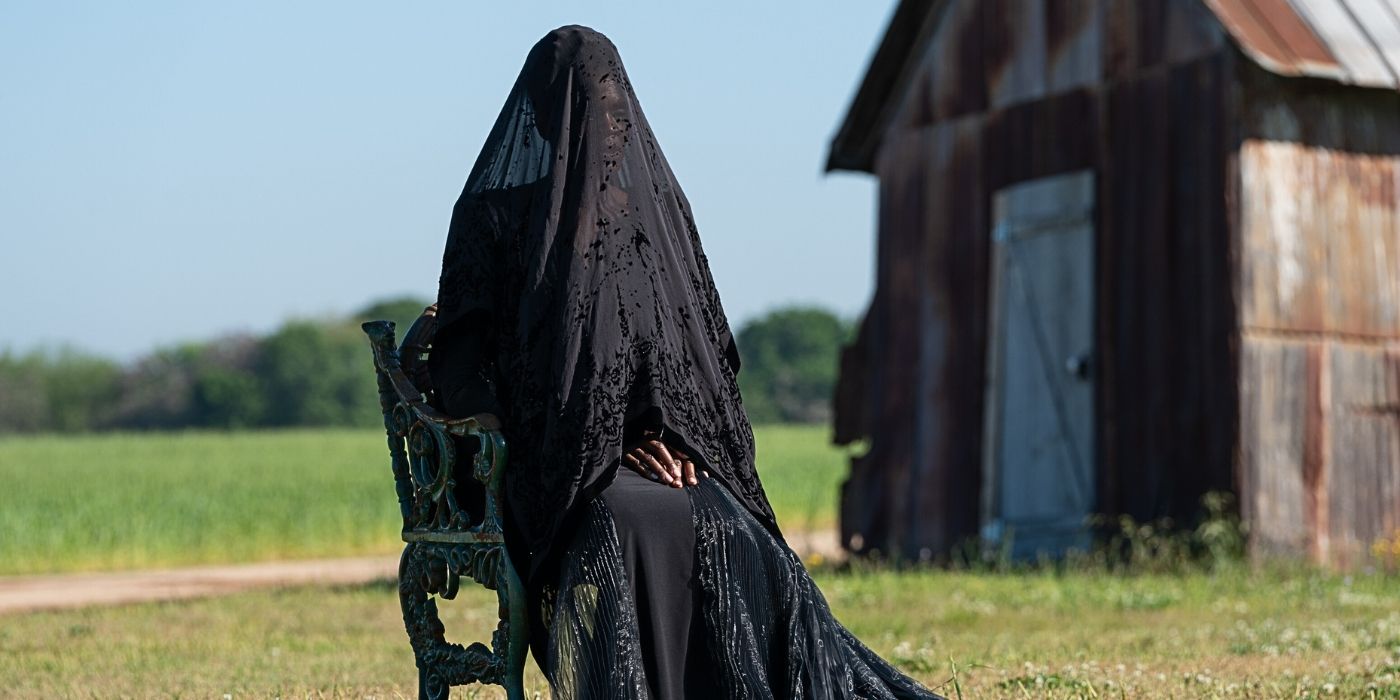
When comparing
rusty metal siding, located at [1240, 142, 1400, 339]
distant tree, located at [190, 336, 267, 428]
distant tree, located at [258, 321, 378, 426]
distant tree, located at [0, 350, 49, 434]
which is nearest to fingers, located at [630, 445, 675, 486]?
rusty metal siding, located at [1240, 142, 1400, 339]

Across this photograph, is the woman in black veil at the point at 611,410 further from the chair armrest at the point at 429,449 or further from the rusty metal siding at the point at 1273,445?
the rusty metal siding at the point at 1273,445

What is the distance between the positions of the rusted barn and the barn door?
0.02 metres

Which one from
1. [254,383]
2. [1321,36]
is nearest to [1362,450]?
[1321,36]

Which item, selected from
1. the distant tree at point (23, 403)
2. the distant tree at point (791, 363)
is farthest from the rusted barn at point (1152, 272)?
the distant tree at point (23, 403)

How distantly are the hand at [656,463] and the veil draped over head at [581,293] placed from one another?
5 centimetres

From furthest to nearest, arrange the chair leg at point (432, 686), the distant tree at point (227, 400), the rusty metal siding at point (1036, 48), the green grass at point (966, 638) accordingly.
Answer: the distant tree at point (227, 400)
the rusty metal siding at point (1036, 48)
the green grass at point (966, 638)
the chair leg at point (432, 686)

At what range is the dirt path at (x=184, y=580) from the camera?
40.3 ft

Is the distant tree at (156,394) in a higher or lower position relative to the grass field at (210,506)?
higher

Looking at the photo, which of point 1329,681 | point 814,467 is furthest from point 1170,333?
point 814,467

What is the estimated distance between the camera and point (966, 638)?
26.0ft

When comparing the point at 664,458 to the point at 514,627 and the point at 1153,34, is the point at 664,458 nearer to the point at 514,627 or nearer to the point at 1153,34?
the point at 514,627

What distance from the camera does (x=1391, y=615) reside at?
8516 millimetres

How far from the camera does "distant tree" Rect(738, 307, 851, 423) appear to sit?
73438mm

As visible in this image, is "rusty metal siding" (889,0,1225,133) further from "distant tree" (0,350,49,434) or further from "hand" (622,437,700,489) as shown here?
"distant tree" (0,350,49,434)
